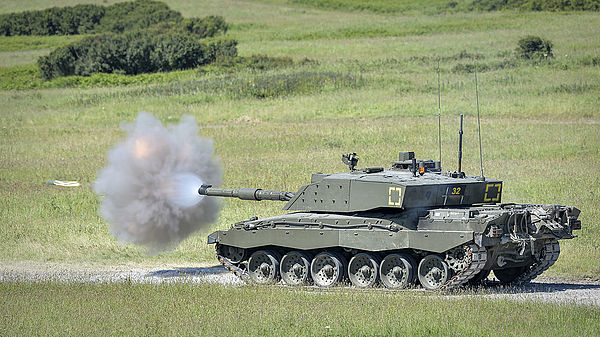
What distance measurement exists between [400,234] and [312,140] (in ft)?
74.7

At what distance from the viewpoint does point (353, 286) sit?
20078 millimetres

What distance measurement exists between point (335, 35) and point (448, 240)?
67.0 meters

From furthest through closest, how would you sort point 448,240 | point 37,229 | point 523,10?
1. point 523,10
2. point 37,229
3. point 448,240

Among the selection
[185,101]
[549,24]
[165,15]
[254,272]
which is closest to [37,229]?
[254,272]

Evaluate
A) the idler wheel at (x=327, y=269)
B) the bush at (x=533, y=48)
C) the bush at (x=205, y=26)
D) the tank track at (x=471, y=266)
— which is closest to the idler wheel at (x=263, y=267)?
the idler wheel at (x=327, y=269)

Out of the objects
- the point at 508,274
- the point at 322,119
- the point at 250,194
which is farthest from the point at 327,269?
the point at 322,119

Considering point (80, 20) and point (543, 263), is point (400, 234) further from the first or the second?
point (80, 20)

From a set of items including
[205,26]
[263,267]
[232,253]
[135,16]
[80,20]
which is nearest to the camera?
[263,267]

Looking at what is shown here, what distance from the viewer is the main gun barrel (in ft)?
71.6

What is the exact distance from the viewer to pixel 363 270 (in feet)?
65.4

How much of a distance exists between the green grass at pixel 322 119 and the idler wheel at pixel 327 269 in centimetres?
557

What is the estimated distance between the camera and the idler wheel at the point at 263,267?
2086 cm

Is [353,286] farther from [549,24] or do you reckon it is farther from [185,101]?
[549,24]

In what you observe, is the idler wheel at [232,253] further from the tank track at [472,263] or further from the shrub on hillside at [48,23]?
the shrub on hillside at [48,23]
